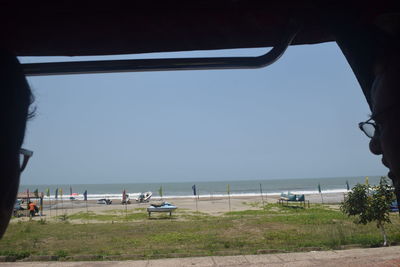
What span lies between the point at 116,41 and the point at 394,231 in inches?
482

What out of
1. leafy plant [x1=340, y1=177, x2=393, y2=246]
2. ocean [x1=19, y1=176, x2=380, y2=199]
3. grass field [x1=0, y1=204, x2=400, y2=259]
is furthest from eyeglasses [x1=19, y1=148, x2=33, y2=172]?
ocean [x1=19, y1=176, x2=380, y2=199]

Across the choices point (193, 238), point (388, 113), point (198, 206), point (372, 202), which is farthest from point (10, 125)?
point (198, 206)

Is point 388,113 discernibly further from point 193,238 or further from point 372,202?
point 193,238

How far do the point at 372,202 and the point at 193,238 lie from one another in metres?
5.80

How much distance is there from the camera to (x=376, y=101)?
4.73ft

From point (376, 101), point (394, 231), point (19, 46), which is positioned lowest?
point (394, 231)

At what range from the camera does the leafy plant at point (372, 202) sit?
8.95m

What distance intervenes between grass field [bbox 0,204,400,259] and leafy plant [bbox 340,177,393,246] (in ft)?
3.12

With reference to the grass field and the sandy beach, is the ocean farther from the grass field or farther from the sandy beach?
the grass field

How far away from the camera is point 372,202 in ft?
29.6

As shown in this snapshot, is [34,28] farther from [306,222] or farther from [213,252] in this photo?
[306,222]

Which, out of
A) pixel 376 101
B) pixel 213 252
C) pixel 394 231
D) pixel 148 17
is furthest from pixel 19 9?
pixel 394 231

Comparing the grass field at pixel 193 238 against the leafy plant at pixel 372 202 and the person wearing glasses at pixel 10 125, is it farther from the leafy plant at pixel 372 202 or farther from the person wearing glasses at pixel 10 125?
the person wearing glasses at pixel 10 125

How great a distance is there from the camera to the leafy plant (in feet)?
29.4
